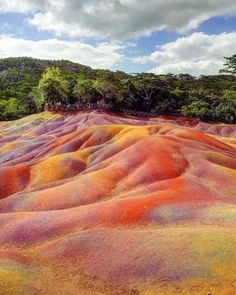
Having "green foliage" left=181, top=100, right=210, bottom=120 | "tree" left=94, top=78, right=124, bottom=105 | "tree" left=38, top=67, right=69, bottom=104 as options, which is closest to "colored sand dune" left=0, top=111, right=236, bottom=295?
"green foliage" left=181, top=100, right=210, bottom=120

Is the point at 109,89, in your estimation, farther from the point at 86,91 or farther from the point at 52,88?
the point at 52,88

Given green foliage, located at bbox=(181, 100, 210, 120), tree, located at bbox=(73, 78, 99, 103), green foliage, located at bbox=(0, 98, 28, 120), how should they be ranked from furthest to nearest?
green foliage, located at bbox=(0, 98, 28, 120) < tree, located at bbox=(73, 78, 99, 103) < green foliage, located at bbox=(181, 100, 210, 120)

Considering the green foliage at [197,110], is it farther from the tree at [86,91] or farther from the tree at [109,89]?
the tree at [86,91]

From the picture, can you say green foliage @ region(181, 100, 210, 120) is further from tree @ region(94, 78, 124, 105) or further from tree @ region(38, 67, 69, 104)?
tree @ region(38, 67, 69, 104)

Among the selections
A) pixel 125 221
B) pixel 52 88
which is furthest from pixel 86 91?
pixel 125 221

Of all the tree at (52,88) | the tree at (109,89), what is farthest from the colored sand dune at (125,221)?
the tree at (52,88)

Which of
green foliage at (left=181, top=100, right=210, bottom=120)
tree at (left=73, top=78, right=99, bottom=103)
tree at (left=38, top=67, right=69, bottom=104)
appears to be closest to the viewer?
green foliage at (left=181, top=100, right=210, bottom=120)

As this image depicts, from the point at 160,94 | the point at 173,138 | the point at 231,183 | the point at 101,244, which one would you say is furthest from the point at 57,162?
the point at 160,94
